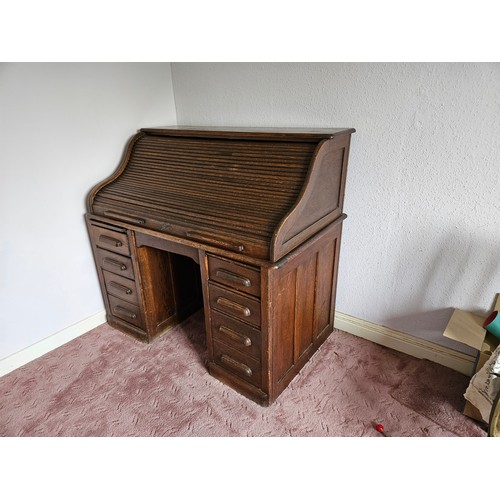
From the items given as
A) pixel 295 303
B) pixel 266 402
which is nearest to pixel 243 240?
pixel 295 303

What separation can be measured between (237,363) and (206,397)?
0.77 ft

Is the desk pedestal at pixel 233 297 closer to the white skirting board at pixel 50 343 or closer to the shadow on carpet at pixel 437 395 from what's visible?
the white skirting board at pixel 50 343

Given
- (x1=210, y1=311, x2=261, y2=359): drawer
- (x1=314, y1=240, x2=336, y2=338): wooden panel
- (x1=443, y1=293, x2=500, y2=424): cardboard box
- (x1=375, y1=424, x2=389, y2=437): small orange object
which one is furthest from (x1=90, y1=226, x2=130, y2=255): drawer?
(x1=443, y1=293, x2=500, y2=424): cardboard box

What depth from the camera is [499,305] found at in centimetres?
158

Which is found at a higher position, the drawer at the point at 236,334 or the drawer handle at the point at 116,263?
the drawer handle at the point at 116,263

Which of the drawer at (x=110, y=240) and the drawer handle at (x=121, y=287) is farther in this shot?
the drawer handle at (x=121, y=287)

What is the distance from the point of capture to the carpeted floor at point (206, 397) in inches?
61.6

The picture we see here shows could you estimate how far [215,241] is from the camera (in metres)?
1.50

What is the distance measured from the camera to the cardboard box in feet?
4.90

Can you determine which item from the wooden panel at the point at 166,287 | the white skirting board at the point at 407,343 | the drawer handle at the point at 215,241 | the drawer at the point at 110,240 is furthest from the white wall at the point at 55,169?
the white skirting board at the point at 407,343

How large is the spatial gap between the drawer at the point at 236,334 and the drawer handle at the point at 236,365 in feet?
0.26

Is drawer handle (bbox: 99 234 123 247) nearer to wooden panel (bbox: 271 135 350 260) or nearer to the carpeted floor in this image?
the carpeted floor

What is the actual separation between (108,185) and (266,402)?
1.44 meters

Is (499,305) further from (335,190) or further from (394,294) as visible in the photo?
(335,190)
